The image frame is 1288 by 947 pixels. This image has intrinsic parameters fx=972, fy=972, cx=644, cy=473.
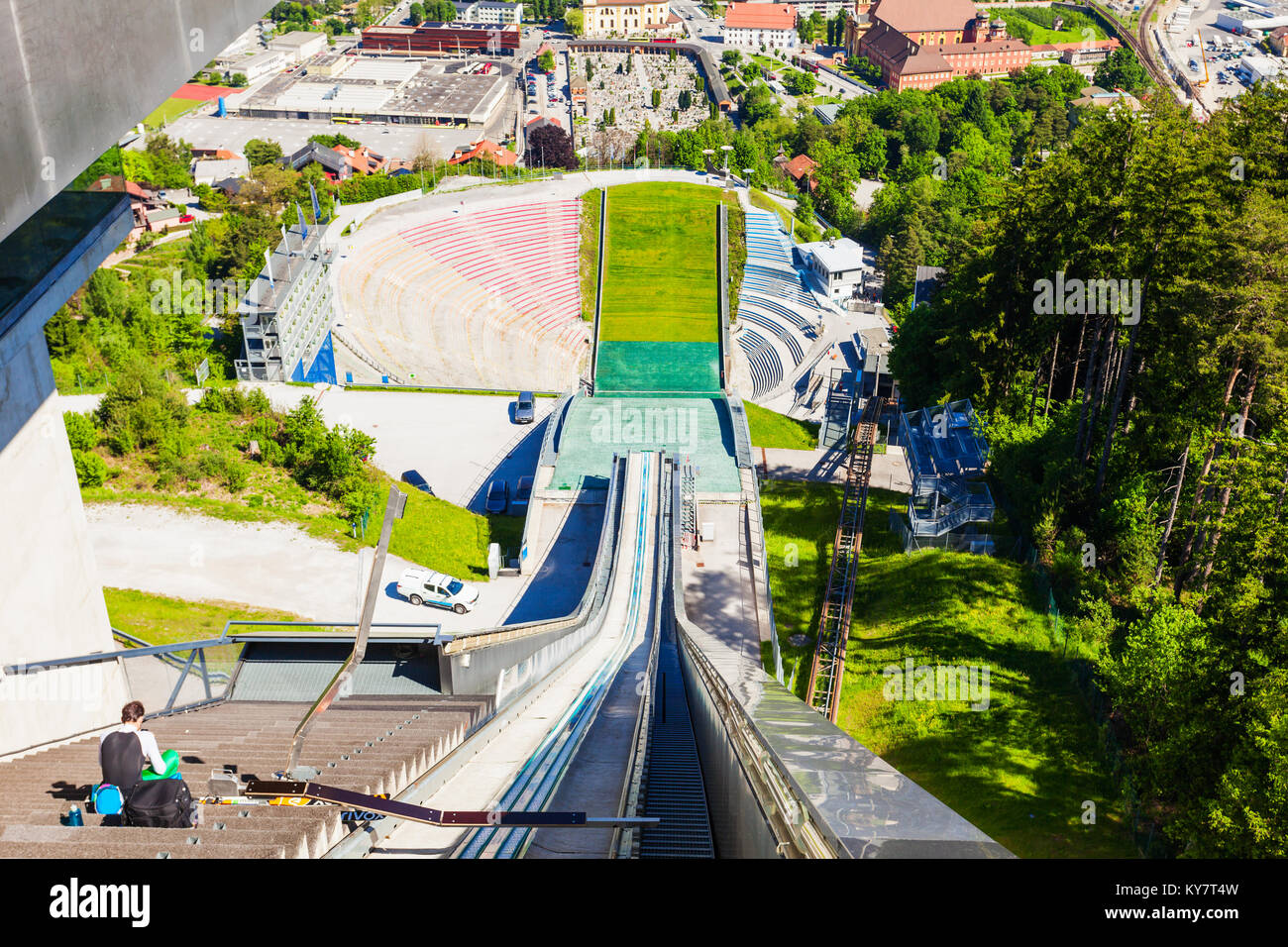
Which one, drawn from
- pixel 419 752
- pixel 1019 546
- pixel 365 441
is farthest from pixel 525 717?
pixel 365 441

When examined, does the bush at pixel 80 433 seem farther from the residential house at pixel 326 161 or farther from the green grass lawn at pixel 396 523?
the residential house at pixel 326 161

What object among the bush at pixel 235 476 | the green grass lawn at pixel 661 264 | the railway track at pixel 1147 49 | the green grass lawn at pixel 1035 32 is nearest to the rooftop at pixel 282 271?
the bush at pixel 235 476

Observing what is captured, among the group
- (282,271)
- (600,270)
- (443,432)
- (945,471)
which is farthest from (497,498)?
(600,270)

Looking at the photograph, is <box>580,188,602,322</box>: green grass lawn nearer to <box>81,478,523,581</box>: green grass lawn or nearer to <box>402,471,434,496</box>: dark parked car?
<box>402,471,434,496</box>: dark parked car

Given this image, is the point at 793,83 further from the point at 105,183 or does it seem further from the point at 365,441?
the point at 105,183

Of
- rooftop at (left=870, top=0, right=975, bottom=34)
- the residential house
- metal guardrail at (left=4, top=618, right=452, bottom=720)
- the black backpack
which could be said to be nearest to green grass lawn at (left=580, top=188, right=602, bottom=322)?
the residential house

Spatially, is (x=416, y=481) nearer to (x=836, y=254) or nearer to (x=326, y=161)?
(x=836, y=254)

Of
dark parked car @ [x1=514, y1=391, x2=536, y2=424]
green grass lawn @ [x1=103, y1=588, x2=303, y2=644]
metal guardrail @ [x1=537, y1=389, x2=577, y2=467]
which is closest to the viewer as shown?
green grass lawn @ [x1=103, y1=588, x2=303, y2=644]
